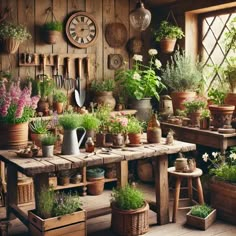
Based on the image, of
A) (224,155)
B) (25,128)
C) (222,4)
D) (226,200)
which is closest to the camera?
(25,128)

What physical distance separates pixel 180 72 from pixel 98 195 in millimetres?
1723

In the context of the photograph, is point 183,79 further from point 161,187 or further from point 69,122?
point 69,122

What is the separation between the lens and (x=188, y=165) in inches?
167

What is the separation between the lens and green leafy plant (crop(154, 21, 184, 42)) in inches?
214

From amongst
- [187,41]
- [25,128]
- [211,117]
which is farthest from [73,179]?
[187,41]

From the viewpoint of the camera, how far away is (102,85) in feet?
17.9

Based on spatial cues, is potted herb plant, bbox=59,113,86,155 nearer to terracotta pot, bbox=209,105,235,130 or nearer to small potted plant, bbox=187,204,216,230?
small potted plant, bbox=187,204,216,230

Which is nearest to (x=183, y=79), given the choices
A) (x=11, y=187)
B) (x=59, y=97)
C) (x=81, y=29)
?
(x=81, y=29)

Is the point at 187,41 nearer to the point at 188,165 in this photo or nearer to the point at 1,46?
the point at 188,165

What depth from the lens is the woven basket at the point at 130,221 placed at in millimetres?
3758

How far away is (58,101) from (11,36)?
887mm

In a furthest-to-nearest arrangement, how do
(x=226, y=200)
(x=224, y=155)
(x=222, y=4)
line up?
(x=222, y=4), (x=224, y=155), (x=226, y=200)

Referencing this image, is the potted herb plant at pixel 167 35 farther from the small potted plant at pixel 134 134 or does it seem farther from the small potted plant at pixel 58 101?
the small potted plant at pixel 134 134

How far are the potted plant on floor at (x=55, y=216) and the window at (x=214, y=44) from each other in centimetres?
234
